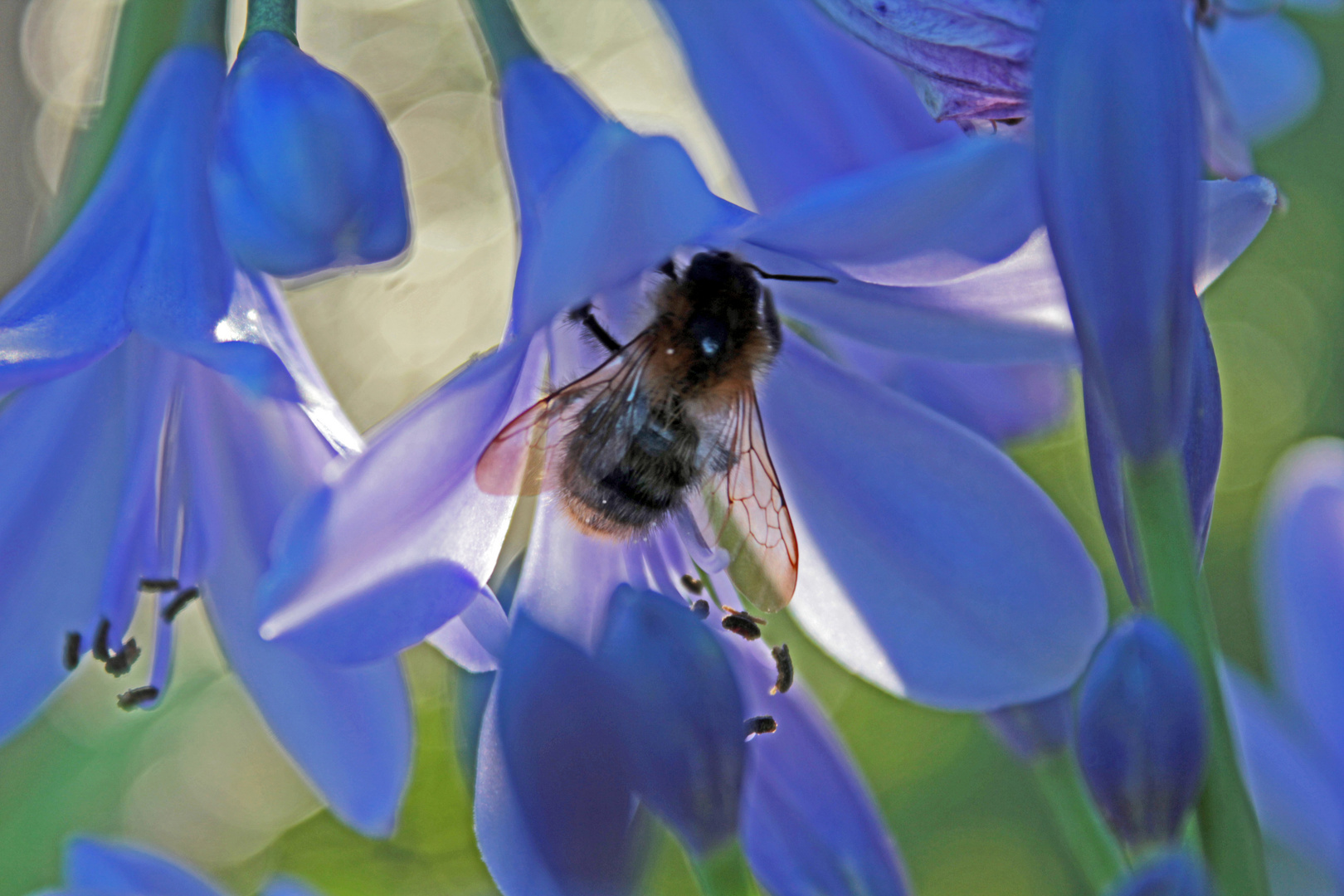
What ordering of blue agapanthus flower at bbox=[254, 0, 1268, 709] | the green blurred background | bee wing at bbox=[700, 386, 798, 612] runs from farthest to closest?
the green blurred background, bee wing at bbox=[700, 386, 798, 612], blue agapanthus flower at bbox=[254, 0, 1268, 709]

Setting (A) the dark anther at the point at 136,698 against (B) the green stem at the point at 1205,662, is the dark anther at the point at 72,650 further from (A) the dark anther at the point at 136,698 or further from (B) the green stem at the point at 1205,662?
(B) the green stem at the point at 1205,662

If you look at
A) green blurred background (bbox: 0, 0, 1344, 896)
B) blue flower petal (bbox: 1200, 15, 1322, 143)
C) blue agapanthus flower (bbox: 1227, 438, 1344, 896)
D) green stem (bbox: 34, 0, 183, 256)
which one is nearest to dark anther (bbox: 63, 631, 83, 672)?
green stem (bbox: 34, 0, 183, 256)

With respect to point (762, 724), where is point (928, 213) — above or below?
above

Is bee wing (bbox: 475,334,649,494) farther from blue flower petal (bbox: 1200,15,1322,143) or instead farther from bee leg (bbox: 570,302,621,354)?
blue flower petal (bbox: 1200,15,1322,143)

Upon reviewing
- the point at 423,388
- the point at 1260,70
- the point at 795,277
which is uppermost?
the point at 795,277

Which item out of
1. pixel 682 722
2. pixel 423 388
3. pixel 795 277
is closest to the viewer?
pixel 682 722

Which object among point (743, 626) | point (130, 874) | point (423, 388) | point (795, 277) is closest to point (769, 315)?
point (795, 277)

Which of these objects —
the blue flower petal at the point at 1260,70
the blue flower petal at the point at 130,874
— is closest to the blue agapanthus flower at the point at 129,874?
the blue flower petal at the point at 130,874

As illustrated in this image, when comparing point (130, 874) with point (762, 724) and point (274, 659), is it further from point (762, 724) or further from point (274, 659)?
point (762, 724)
